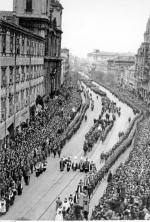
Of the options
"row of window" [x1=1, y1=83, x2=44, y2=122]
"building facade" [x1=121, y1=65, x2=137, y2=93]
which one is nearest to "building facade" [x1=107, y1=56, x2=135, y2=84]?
"building facade" [x1=121, y1=65, x2=137, y2=93]

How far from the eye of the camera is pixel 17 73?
128ft

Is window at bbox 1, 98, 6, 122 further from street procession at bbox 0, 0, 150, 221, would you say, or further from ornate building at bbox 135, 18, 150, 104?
ornate building at bbox 135, 18, 150, 104

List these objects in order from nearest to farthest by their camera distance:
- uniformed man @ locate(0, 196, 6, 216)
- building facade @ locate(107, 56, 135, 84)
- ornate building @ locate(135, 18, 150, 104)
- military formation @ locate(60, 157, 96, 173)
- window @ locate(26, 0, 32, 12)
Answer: uniformed man @ locate(0, 196, 6, 216), military formation @ locate(60, 157, 96, 173), window @ locate(26, 0, 32, 12), ornate building @ locate(135, 18, 150, 104), building facade @ locate(107, 56, 135, 84)

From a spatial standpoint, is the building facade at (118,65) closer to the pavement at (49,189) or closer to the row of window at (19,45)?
the row of window at (19,45)

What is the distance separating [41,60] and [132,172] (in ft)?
107

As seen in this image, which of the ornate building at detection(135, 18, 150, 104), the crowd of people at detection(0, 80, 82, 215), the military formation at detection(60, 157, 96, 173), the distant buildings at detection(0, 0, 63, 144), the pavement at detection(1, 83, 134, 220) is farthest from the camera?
the ornate building at detection(135, 18, 150, 104)

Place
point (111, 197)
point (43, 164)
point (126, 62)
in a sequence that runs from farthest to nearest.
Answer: point (126, 62)
point (43, 164)
point (111, 197)

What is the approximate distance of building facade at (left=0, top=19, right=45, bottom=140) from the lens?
33.7 m

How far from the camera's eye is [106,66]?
181 metres

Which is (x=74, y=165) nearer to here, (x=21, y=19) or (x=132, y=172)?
(x=132, y=172)

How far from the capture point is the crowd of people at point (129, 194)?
18828mm

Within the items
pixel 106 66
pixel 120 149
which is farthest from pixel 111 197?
pixel 106 66

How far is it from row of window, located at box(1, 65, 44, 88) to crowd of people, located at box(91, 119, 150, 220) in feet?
Answer: 43.0

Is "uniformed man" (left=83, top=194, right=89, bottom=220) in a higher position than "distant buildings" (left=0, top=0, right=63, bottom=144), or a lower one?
lower
